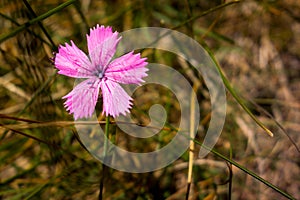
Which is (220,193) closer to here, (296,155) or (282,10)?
(296,155)

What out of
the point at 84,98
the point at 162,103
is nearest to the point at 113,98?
the point at 84,98

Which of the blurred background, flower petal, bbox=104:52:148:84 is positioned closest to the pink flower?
flower petal, bbox=104:52:148:84

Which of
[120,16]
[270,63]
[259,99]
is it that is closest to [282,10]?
[270,63]

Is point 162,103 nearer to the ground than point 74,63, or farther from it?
farther from it

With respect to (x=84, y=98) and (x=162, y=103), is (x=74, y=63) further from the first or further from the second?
(x=162, y=103)

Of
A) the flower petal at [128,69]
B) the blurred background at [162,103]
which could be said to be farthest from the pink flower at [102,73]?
the blurred background at [162,103]

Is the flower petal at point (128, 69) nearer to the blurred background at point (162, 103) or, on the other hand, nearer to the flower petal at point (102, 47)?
the flower petal at point (102, 47)

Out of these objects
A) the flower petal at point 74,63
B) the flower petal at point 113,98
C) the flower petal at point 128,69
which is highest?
the flower petal at point 74,63

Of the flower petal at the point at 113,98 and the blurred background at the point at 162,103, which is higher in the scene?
the blurred background at the point at 162,103

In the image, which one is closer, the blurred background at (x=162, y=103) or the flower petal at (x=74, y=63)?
the flower petal at (x=74, y=63)
